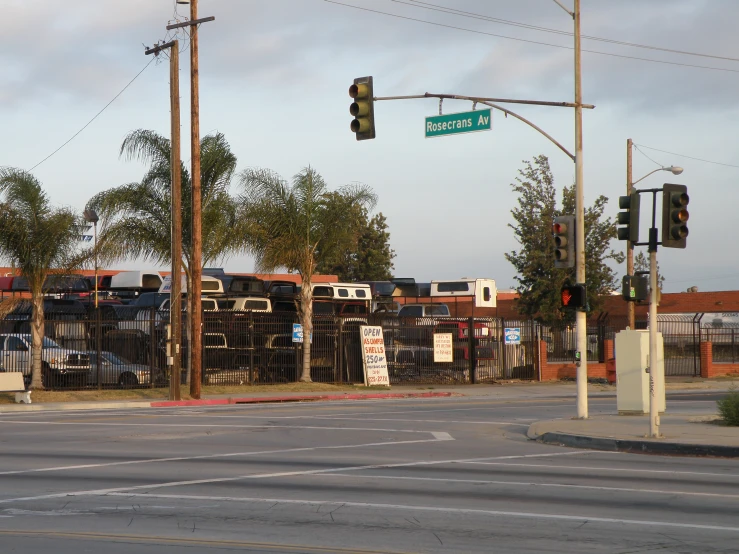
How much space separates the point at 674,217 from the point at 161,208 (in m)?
20.1

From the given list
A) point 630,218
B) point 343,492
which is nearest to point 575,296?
point 630,218

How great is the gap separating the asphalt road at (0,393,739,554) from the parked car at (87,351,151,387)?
11270 millimetres

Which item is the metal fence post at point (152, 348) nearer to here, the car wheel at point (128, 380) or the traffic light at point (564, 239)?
the car wheel at point (128, 380)

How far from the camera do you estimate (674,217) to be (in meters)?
16.1

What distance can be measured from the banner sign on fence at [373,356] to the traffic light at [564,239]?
15.1 metres

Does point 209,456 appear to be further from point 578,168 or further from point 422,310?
point 422,310

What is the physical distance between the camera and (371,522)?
921cm

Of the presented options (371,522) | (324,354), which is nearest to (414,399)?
(324,354)

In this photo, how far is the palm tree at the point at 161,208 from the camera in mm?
31891

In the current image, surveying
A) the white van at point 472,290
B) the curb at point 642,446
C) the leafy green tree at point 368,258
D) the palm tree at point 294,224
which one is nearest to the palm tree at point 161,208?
the palm tree at point 294,224

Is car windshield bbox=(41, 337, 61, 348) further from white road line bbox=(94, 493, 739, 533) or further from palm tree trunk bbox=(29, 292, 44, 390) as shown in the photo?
white road line bbox=(94, 493, 739, 533)

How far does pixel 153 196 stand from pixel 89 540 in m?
25.0

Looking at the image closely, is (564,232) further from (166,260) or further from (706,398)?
(166,260)

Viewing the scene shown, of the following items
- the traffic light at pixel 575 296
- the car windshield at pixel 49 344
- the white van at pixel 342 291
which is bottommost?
the car windshield at pixel 49 344
